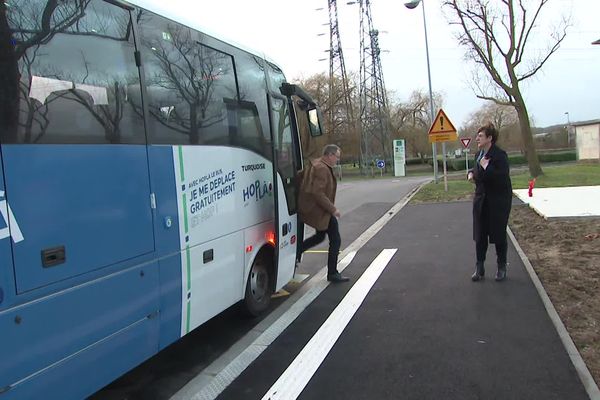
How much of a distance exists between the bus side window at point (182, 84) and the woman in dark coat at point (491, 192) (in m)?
3.25

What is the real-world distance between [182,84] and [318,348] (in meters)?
2.61

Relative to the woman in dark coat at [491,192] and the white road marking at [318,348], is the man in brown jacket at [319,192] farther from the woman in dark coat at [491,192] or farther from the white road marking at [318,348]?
the woman in dark coat at [491,192]

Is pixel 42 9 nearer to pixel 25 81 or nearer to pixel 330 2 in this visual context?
pixel 25 81

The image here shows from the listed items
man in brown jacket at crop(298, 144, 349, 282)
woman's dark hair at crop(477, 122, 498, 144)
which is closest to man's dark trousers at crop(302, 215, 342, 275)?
man in brown jacket at crop(298, 144, 349, 282)

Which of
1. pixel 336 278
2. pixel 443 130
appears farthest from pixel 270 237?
pixel 443 130

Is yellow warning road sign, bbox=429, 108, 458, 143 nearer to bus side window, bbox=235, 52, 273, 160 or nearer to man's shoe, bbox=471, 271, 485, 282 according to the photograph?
man's shoe, bbox=471, 271, 485, 282

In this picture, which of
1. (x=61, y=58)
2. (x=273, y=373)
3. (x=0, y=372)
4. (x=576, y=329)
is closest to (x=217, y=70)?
(x=61, y=58)

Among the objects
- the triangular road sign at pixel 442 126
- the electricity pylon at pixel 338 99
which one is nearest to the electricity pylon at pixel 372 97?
the electricity pylon at pixel 338 99

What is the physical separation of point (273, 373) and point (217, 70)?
2.76 metres

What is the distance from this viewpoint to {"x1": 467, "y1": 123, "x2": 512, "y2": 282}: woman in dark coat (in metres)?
6.08

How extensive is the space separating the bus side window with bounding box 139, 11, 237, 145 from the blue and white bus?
1 cm

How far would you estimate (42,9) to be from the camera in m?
2.80

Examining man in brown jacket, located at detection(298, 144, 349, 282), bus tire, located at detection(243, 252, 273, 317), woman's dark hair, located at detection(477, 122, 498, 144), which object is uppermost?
woman's dark hair, located at detection(477, 122, 498, 144)

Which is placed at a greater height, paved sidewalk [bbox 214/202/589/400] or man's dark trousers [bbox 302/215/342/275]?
man's dark trousers [bbox 302/215/342/275]
